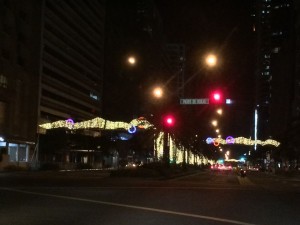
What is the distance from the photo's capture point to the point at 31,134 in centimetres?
8938

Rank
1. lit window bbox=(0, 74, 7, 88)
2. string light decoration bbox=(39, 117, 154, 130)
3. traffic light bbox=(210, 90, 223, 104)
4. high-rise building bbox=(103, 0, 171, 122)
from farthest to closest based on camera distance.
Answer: high-rise building bbox=(103, 0, 171, 122) → lit window bbox=(0, 74, 7, 88) → string light decoration bbox=(39, 117, 154, 130) → traffic light bbox=(210, 90, 223, 104)

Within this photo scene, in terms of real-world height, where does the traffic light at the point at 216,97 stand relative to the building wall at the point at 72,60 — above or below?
below

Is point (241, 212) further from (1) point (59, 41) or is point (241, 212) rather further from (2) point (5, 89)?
(1) point (59, 41)

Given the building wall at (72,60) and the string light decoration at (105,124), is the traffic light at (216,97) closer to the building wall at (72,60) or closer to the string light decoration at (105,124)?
→ the string light decoration at (105,124)

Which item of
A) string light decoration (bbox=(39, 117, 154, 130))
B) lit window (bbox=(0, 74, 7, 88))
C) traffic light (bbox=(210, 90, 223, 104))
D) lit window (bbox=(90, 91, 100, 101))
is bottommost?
traffic light (bbox=(210, 90, 223, 104))

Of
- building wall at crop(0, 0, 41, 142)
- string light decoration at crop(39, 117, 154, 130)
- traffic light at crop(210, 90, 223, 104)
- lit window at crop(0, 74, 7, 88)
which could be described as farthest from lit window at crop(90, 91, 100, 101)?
traffic light at crop(210, 90, 223, 104)

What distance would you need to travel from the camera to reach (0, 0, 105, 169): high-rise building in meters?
77.7

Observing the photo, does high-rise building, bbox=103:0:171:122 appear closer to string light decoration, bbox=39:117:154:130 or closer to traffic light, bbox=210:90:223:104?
string light decoration, bbox=39:117:154:130

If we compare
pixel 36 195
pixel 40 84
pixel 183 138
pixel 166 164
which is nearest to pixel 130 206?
pixel 36 195

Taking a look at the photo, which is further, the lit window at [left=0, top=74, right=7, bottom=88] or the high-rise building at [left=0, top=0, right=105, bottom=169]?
the high-rise building at [left=0, top=0, right=105, bottom=169]

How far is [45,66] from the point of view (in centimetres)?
→ 10350

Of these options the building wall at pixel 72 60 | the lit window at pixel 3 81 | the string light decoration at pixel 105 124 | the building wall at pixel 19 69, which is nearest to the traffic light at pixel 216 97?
the string light decoration at pixel 105 124

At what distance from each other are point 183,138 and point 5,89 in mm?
25636

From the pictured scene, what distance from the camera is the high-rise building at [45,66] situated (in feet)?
255
